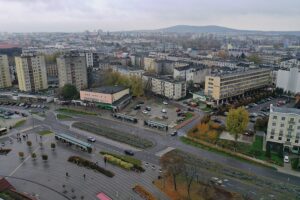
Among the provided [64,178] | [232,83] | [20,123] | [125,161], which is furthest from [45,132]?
[232,83]

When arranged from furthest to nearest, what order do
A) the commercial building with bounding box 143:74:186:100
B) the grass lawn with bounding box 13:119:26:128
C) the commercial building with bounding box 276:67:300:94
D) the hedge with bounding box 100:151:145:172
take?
the commercial building with bounding box 276:67:300:94 → the commercial building with bounding box 143:74:186:100 → the grass lawn with bounding box 13:119:26:128 → the hedge with bounding box 100:151:145:172

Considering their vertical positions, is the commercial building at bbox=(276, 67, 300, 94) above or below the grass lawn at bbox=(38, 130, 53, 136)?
above

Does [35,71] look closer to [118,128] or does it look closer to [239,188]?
[118,128]

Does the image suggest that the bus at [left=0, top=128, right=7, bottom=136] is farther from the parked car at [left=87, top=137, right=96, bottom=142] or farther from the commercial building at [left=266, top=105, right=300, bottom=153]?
the commercial building at [left=266, top=105, right=300, bottom=153]

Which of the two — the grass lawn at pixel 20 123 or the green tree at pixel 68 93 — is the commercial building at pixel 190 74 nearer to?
the green tree at pixel 68 93

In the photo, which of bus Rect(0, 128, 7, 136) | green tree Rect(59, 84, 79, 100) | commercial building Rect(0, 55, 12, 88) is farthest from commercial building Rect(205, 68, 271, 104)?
commercial building Rect(0, 55, 12, 88)

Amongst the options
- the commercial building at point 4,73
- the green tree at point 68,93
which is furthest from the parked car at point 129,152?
the commercial building at point 4,73

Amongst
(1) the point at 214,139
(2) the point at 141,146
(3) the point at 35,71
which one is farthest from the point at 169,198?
(3) the point at 35,71

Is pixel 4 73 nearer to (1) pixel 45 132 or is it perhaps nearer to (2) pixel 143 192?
(1) pixel 45 132
